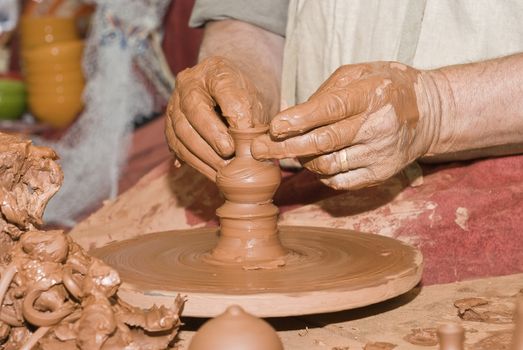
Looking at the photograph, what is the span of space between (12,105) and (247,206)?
3810 mm

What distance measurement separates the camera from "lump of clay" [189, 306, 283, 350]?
1.48 metres

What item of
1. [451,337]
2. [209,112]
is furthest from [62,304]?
[209,112]

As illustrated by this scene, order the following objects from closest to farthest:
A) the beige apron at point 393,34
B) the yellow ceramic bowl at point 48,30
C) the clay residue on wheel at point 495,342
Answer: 1. the clay residue on wheel at point 495,342
2. the beige apron at point 393,34
3. the yellow ceramic bowl at point 48,30

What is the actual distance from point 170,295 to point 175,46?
11.3 feet

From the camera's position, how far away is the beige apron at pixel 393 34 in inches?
103

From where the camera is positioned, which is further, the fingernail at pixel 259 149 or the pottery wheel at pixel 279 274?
the fingernail at pixel 259 149

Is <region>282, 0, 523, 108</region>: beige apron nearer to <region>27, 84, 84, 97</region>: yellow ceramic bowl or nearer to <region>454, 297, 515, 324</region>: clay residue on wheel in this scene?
<region>454, 297, 515, 324</region>: clay residue on wheel

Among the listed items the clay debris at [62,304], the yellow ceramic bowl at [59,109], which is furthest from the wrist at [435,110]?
the yellow ceramic bowl at [59,109]

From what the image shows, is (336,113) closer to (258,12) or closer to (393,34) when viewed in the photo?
(393,34)

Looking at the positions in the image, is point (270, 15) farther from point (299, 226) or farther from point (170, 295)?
point (170, 295)

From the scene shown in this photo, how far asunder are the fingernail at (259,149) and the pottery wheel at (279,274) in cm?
25

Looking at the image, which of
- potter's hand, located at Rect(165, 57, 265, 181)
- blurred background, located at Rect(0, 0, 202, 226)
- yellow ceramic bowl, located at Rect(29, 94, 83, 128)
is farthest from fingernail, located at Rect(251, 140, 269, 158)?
yellow ceramic bowl, located at Rect(29, 94, 83, 128)

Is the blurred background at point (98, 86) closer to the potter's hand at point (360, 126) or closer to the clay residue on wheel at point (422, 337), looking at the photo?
the potter's hand at point (360, 126)

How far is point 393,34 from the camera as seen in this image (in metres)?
2.74
